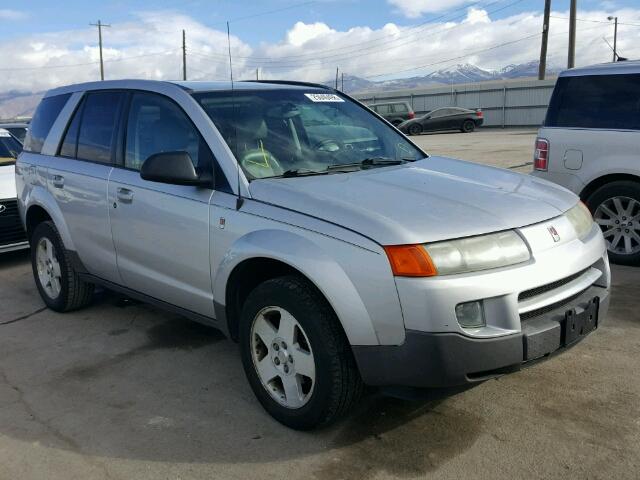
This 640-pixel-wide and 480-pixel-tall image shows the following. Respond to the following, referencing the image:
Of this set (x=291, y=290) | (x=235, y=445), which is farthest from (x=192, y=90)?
(x=235, y=445)

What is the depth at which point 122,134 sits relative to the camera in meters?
4.37

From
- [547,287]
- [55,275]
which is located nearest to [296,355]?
[547,287]

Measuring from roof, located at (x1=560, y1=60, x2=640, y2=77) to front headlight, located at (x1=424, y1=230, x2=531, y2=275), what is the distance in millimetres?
4009

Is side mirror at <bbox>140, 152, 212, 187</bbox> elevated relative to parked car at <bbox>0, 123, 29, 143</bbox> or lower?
lower

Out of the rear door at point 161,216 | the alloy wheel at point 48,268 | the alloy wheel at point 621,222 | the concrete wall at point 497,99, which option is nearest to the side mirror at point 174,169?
the rear door at point 161,216

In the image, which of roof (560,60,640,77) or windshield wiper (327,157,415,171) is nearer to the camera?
windshield wiper (327,157,415,171)

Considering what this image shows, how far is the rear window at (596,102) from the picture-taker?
5.89 metres

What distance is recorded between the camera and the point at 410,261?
2.66 meters

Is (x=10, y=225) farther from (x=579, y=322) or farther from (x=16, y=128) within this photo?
(x=579, y=322)

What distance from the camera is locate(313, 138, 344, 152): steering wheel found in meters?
3.87

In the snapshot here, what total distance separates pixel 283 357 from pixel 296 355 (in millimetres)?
114

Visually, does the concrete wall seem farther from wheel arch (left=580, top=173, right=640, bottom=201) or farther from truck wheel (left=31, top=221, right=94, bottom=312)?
truck wheel (left=31, top=221, right=94, bottom=312)

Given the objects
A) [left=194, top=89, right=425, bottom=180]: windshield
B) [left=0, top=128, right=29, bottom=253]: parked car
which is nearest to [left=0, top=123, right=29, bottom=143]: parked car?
[left=0, top=128, right=29, bottom=253]: parked car

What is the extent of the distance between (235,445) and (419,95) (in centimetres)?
3982
